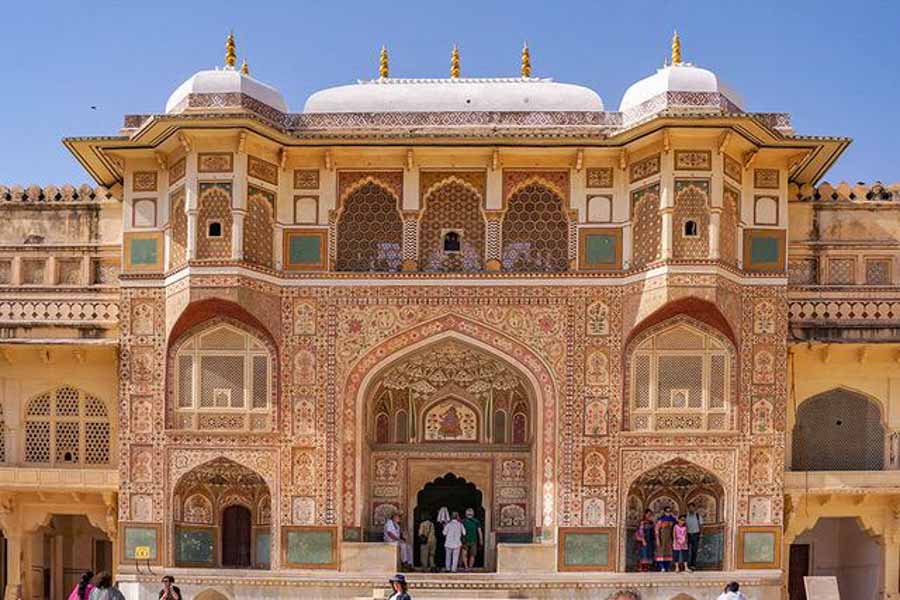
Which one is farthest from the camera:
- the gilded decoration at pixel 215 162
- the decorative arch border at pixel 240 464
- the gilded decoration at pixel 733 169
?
the decorative arch border at pixel 240 464

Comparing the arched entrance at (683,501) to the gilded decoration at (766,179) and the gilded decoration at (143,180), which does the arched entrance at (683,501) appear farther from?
the gilded decoration at (143,180)

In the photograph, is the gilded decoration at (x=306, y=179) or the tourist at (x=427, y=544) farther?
the tourist at (x=427, y=544)

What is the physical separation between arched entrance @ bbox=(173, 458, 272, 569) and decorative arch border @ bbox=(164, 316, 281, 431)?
1014 millimetres

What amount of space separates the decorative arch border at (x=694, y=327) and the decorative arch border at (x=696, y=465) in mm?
425

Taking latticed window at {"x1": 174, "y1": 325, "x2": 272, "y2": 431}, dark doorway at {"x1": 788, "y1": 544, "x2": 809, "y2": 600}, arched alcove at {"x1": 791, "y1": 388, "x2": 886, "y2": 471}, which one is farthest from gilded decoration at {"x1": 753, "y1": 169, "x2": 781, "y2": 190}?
latticed window at {"x1": 174, "y1": 325, "x2": 272, "y2": 431}

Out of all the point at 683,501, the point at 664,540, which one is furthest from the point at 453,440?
the point at 683,501

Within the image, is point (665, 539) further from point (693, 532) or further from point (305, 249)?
point (305, 249)

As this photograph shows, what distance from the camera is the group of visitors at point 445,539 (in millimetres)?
15914

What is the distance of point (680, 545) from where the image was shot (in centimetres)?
1544

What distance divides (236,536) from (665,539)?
654 centimetres

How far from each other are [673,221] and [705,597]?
17.9 ft

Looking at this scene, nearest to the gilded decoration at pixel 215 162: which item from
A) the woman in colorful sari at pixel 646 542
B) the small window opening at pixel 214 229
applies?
the small window opening at pixel 214 229

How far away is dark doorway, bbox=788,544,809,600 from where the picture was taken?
1810 centimetres

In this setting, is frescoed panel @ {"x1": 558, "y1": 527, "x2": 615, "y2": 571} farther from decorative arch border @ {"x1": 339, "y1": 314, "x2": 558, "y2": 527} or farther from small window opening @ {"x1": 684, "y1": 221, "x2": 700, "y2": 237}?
small window opening @ {"x1": 684, "y1": 221, "x2": 700, "y2": 237}
